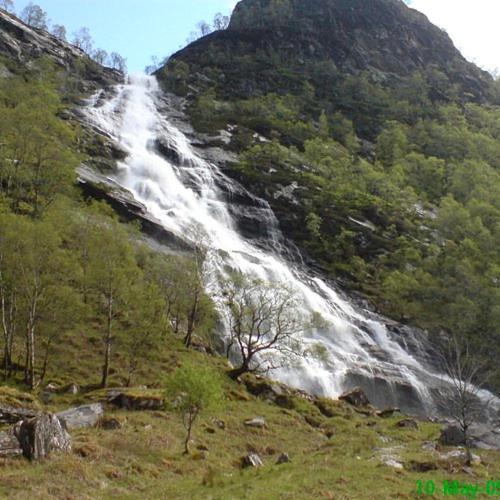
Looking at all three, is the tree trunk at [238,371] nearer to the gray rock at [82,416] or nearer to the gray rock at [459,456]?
the gray rock at [82,416]

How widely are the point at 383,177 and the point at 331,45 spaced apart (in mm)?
94817

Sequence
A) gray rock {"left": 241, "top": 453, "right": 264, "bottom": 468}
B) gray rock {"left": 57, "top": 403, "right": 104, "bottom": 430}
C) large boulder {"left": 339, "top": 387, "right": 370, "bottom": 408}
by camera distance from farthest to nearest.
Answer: large boulder {"left": 339, "top": 387, "right": 370, "bottom": 408} < gray rock {"left": 57, "top": 403, "right": 104, "bottom": 430} < gray rock {"left": 241, "top": 453, "right": 264, "bottom": 468}

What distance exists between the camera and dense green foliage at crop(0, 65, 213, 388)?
2875 centimetres

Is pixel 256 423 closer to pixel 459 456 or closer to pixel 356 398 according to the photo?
pixel 459 456

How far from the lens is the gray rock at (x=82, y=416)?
22.1 metres

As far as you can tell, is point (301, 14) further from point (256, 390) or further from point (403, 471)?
point (403, 471)

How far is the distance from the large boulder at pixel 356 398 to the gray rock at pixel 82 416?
21214 mm

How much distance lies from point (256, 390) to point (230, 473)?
16.5 metres

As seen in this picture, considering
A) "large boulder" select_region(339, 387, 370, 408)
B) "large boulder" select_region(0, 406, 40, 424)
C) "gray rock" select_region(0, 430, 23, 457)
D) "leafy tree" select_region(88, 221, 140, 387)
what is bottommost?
"large boulder" select_region(339, 387, 370, 408)

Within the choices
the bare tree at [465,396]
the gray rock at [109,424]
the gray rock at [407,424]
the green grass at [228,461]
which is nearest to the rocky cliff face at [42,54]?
the green grass at [228,461]

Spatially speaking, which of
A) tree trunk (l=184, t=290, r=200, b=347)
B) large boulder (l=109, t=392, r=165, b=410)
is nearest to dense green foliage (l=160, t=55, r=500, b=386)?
tree trunk (l=184, t=290, r=200, b=347)

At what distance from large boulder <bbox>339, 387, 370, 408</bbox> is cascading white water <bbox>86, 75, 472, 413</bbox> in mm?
2271

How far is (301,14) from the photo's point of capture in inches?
7254

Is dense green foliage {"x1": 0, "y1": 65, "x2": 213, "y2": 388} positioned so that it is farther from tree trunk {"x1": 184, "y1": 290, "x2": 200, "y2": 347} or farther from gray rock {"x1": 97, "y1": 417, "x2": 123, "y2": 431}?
gray rock {"x1": 97, "y1": 417, "x2": 123, "y2": 431}
